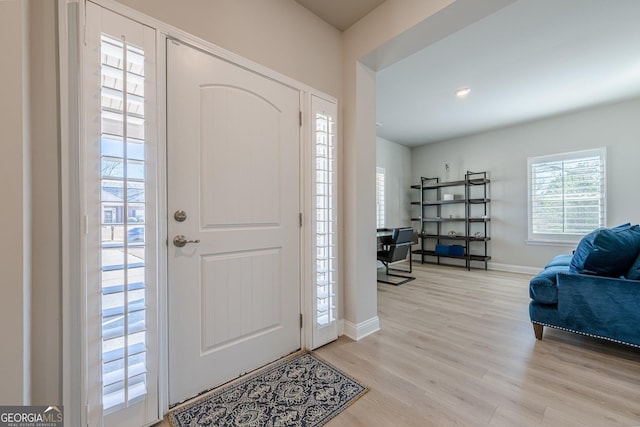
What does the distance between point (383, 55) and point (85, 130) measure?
6.77ft

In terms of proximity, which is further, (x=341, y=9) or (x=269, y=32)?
(x=341, y=9)

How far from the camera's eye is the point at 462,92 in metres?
3.36

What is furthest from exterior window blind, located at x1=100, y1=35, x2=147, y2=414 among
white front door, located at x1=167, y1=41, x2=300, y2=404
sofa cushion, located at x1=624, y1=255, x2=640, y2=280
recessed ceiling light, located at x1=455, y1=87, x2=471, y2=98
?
recessed ceiling light, located at x1=455, y1=87, x2=471, y2=98

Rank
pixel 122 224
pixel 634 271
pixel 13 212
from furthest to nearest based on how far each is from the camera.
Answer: pixel 634 271, pixel 122 224, pixel 13 212

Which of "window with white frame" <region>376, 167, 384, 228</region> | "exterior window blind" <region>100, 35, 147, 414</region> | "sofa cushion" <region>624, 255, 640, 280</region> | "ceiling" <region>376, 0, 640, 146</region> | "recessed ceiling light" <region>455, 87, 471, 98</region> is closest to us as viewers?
"exterior window blind" <region>100, 35, 147, 414</region>

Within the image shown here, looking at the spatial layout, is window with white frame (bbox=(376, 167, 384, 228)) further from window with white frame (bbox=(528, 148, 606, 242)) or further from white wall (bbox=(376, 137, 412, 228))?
window with white frame (bbox=(528, 148, 606, 242))

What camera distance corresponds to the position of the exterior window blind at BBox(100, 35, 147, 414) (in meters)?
1.15

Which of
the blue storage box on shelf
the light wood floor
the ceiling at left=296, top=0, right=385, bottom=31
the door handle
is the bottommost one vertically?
the light wood floor

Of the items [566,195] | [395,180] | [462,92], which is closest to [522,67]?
[462,92]

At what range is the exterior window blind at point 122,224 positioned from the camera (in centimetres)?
115

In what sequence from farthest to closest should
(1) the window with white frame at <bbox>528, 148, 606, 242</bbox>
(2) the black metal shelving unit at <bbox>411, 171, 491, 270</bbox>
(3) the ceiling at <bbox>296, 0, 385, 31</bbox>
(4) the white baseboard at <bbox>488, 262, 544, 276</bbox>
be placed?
(2) the black metal shelving unit at <bbox>411, 171, 491, 270</bbox>
(4) the white baseboard at <bbox>488, 262, 544, 276</bbox>
(1) the window with white frame at <bbox>528, 148, 606, 242</bbox>
(3) the ceiling at <bbox>296, 0, 385, 31</bbox>

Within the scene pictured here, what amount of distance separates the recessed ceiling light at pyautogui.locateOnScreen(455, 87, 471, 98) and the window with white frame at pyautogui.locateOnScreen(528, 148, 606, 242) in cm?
214

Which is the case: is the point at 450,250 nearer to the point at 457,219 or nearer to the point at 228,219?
the point at 457,219

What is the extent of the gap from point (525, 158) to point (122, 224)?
18.8 ft
